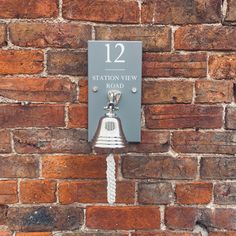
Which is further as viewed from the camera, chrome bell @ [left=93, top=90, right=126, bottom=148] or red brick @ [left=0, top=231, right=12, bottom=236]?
red brick @ [left=0, top=231, right=12, bottom=236]

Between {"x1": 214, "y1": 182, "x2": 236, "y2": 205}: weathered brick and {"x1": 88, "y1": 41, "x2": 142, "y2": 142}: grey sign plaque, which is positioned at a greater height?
{"x1": 88, "y1": 41, "x2": 142, "y2": 142}: grey sign plaque

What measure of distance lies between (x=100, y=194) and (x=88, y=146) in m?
0.15

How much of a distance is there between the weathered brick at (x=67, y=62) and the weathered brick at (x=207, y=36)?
0.91 ft

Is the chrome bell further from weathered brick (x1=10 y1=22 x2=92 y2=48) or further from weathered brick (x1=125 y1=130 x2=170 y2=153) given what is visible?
weathered brick (x1=10 y1=22 x2=92 y2=48)

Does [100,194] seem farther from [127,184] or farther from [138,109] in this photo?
[138,109]

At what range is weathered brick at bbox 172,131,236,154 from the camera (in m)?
1.19

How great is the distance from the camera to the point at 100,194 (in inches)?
47.8

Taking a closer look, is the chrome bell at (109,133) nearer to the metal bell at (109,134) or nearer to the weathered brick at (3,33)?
the metal bell at (109,134)

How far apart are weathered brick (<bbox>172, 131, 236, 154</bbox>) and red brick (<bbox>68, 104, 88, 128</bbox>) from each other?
0.88 feet

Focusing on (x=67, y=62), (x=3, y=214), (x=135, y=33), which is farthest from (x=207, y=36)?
(x=3, y=214)

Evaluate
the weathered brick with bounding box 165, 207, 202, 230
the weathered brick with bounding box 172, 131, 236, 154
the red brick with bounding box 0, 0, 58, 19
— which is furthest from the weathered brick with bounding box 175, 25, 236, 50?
the weathered brick with bounding box 165, 207, 202, 230

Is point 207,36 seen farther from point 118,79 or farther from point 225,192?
point 225,192

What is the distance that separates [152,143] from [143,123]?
0.22ft

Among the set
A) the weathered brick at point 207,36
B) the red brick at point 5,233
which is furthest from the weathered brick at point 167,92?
the red brick at point 5,233
